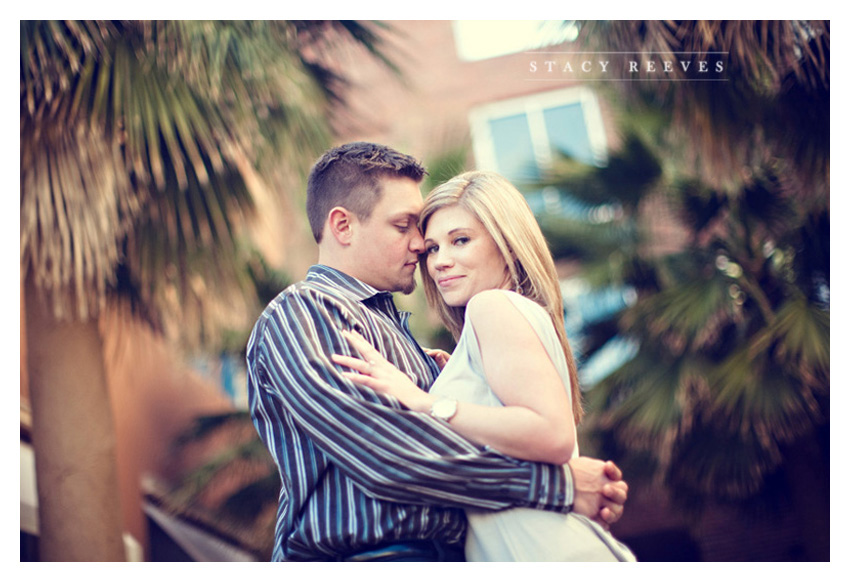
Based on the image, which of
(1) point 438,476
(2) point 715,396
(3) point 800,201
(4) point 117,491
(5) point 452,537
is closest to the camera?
(1) point 438,476

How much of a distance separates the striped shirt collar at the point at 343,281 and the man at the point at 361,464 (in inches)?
1.5

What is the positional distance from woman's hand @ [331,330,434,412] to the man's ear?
12.5 inches

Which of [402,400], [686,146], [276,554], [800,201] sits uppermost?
[686,146]

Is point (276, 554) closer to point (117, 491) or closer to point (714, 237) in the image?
point (117, 491)

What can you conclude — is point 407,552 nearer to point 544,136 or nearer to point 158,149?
point 158,149

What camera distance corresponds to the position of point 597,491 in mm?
1658

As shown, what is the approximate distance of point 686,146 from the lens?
4457 millimetres

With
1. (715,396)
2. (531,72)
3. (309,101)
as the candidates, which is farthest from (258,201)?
(715,396)

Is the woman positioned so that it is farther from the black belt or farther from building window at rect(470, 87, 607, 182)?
building window at rect(470, 87, 607, 182)

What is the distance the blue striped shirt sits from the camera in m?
1.59

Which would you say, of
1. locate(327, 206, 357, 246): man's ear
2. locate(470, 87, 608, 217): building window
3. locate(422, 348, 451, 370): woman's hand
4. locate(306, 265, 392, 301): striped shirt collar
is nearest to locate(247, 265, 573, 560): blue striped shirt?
locate(306, 265, 392, 301): striped shirt collar

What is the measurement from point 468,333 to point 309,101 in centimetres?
250

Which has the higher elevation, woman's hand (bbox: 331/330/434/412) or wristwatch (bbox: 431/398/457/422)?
woman's hand (bbox: 331/330/434/412)

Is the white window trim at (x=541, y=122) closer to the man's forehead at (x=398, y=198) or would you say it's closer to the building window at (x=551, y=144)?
the building window at (x=551, y=144)
